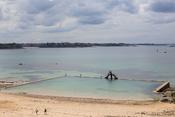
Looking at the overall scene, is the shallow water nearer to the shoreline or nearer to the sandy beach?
the shoreline

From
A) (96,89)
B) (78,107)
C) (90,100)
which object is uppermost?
(78,107)

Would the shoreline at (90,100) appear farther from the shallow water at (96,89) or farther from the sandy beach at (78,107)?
the shallow water at (96,89)

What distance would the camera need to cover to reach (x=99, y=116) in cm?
2662

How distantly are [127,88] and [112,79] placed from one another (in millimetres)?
10622

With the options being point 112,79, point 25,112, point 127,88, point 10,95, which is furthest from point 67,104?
point 112,79

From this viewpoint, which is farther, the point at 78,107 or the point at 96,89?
the point at 96,89

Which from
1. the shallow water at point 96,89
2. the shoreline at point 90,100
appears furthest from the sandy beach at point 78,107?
the shallow water at point 96,89

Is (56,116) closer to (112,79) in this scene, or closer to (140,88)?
(140,88)

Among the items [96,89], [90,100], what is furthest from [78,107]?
[96,89]

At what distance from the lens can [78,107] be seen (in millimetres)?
31719

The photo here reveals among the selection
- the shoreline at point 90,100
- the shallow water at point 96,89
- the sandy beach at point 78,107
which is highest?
the sandy beach at point 78,107

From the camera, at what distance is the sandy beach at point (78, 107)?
90.4 feet

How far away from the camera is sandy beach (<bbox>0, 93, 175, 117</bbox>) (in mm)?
27547

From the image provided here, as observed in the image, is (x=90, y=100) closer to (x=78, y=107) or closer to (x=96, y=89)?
(x=78, y=107)
